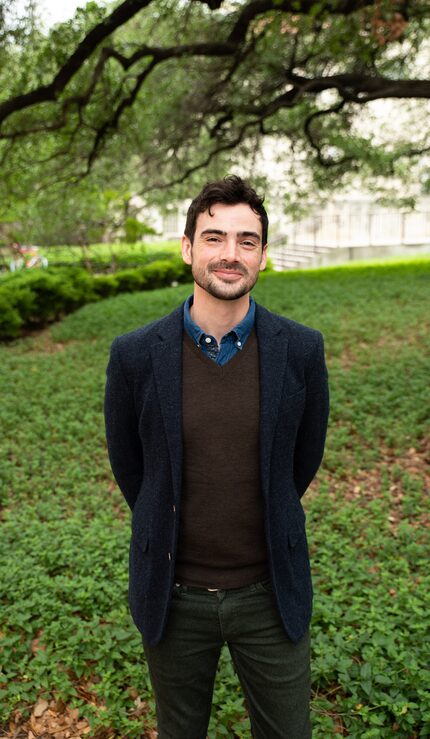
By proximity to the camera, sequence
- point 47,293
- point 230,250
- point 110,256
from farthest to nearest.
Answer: point 110,256 → point 47,293 → point 230,250

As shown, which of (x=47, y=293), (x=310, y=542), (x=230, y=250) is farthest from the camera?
(x=47, y=293)

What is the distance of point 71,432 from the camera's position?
8.55 metres

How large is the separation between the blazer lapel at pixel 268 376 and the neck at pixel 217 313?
11 cm

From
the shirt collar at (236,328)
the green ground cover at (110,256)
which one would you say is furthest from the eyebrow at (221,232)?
the green ground cover at (110,256)

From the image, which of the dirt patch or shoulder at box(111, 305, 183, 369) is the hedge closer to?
the dirt patch

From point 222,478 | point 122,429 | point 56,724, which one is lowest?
point 56,724

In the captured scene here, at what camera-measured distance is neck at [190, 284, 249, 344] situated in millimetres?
2316

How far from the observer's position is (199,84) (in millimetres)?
14336

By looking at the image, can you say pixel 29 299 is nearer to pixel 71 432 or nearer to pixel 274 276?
pixel 71 432

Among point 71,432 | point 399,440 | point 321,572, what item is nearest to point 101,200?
point 71,432

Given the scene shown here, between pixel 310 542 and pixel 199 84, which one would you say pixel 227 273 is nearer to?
pixel 310 542

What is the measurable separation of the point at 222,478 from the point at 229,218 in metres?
0.87

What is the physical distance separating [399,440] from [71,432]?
4039 millimetres

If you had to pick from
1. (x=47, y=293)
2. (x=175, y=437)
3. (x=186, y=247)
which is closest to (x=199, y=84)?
(x=47, y=293)
